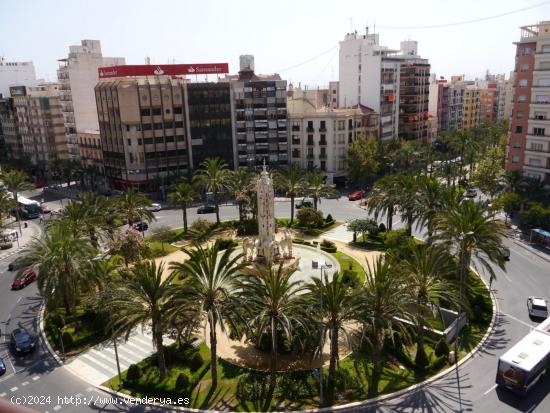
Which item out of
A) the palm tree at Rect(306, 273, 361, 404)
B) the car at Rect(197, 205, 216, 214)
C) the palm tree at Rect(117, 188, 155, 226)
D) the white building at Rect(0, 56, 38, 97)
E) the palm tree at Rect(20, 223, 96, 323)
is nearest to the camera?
the palm tree at Rect(306, 273, 361, 404)

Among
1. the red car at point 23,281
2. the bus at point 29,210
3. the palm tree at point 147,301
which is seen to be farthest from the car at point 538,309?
the bus at point 29,210

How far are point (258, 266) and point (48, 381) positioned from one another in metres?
25.5

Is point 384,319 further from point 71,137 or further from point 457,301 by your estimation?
point 71,137

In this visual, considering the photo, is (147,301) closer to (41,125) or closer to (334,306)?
(334,306)

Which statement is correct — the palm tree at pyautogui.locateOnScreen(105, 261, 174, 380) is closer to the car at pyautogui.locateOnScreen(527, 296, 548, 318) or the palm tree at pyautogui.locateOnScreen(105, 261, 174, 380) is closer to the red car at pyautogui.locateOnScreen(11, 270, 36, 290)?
the red car at pyautogui.locateOnScreen(11, 270, 36, 290)

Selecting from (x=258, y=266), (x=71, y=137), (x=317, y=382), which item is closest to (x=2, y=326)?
(x=258, y=266)

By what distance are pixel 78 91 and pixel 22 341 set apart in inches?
3860

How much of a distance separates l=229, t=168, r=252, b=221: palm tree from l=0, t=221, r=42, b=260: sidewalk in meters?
31.1

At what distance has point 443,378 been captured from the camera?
38.7m

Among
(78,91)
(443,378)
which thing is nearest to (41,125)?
(78,91)

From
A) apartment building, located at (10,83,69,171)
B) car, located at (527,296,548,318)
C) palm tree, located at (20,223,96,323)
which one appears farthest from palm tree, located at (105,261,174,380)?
apartment building, located at (10,83,69,171)

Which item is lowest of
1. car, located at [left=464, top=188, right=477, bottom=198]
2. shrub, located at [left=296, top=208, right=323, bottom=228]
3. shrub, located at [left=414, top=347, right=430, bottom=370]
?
shrub, located at [left=414, top=347, right=430, bottom=370]

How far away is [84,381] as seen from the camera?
39.3m

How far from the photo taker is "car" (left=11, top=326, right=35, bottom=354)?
43.3 meters
